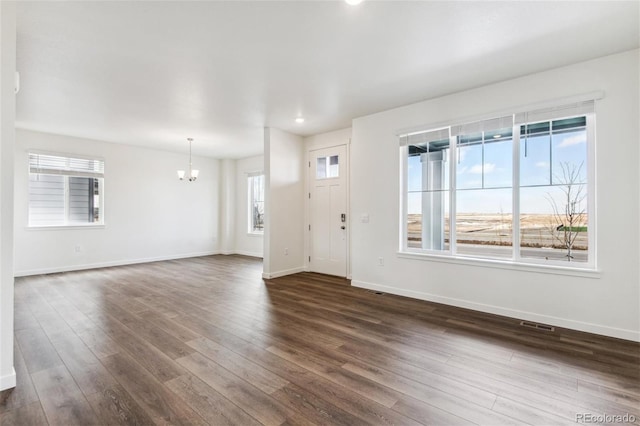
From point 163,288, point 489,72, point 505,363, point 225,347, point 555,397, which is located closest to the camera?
point 555,397

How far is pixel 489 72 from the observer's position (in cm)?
330

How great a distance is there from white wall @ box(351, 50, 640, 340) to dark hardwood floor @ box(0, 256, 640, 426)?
0.25 meters

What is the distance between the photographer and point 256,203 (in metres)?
8.40

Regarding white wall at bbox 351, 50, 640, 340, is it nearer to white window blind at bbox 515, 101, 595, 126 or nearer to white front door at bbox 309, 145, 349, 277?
white window blind at bbox 515, 101, 595, 126

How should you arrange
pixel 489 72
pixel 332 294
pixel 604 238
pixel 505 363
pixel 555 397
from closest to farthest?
1. pixel 555 397
2. pixel 505 363
3. pixel 604 238
4. pixel 489 72
5. pixel 332 294

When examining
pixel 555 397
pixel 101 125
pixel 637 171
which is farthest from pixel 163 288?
pixel 637 171

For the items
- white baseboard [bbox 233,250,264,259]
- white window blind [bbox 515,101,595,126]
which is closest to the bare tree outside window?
white window blind [bbox 515,101,595,126]

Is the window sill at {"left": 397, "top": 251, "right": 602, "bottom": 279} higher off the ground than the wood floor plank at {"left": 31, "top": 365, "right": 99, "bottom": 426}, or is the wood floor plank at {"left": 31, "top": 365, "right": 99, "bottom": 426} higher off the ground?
the window sill at {"left": 397, "top": 251, "right": 602, "bottom": 279}

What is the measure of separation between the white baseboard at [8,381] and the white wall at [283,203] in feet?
11.6

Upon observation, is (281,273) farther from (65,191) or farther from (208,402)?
(65,191)

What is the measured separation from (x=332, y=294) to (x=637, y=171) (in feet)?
11.9

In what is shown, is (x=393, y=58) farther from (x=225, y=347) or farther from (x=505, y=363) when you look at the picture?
(x=225, y=347)

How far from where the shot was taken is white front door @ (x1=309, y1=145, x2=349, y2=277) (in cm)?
559

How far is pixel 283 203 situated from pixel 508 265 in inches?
148
